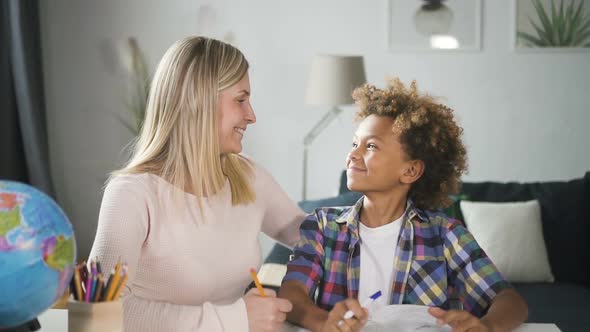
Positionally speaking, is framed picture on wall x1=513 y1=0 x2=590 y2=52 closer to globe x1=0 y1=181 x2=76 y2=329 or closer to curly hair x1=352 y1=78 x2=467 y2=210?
curly hair x1=352 y1=78 x2=467 y2=210

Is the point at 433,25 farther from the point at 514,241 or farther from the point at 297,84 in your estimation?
the point at 514,241

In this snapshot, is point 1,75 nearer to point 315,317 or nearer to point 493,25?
point 493,25

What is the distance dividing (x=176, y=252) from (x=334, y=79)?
2288 millimetres

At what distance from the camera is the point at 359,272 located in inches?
64.0

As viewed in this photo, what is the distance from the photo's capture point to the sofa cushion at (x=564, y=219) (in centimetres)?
312

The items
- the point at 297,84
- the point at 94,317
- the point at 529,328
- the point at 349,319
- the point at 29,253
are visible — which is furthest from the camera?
the point at 297,84

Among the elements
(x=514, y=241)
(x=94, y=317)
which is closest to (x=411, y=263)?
(x=94, y=317)

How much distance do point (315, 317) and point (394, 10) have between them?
2.89 m

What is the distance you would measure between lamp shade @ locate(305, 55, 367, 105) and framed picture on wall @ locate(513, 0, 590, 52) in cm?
92

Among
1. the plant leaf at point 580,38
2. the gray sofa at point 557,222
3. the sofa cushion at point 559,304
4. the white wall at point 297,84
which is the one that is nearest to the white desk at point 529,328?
the sofa cushion at point 559,304

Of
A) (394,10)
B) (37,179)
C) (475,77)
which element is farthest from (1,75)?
(475,77)

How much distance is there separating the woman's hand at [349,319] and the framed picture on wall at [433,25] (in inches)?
114

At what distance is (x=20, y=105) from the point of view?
383 cm

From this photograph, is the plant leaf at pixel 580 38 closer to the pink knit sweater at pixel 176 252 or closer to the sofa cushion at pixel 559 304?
the sofa cushion at pixel 559 304
